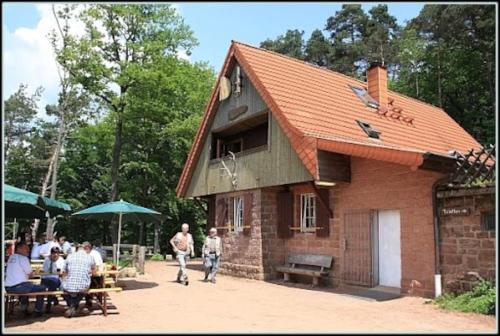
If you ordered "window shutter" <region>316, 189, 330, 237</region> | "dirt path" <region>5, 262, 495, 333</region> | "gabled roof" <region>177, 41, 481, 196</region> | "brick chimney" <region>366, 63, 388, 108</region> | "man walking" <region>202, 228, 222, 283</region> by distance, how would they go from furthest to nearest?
"brick chimney" <region>366, 63, 388, 108</region>, "man walking" <region>202, 228, 222, 283</region>, "window shutter" <region>316, 189, 330, 237</region>, "gabled roof" <region>177, 41, 481, 196</region>, "dirt path" <region>5, 262, 495, 333</region>

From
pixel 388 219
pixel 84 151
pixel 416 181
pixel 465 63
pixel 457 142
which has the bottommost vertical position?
pixel 388 219

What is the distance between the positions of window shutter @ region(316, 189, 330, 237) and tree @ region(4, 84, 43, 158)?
41006 mm

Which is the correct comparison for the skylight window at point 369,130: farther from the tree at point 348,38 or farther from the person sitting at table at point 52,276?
the tree at point 348,38

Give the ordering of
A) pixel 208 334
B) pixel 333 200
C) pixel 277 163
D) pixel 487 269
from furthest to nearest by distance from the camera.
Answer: pixel 277 163 → pixel 333 200 → pixel 487 269 → pixel 208 334

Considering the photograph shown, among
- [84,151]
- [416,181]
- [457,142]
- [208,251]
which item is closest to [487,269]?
[416,181]

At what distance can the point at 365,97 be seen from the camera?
59.5ft

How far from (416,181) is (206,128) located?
9.59 meters

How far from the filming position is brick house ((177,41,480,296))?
1145 centimetres

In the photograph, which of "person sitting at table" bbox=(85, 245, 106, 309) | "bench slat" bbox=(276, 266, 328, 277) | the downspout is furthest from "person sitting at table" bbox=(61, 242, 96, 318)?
the downspout

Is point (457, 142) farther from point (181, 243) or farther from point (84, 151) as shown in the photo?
point (84, 151)

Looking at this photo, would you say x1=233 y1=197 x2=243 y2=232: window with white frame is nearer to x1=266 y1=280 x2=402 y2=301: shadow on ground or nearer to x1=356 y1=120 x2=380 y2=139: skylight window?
x1=266 y1=280 x2=402 y2=301: shadow on ground

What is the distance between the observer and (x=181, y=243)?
14.0 metres

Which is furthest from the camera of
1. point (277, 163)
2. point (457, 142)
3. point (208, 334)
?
point (457, 142)

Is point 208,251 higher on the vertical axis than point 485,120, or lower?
lower
